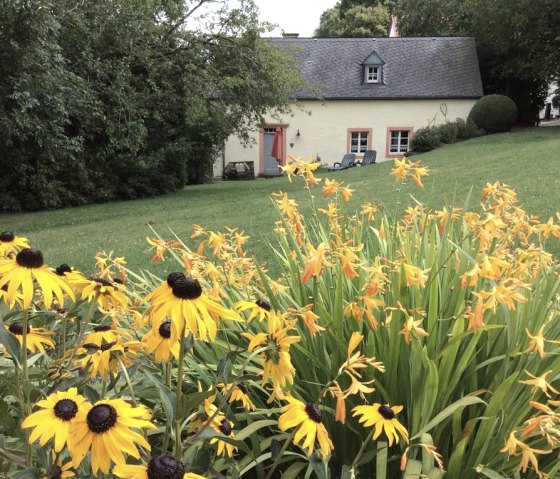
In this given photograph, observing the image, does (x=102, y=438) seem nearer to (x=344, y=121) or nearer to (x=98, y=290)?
(x=98, y=290)

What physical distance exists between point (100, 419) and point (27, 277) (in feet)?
1.20

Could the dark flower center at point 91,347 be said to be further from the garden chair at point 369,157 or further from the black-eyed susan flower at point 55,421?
the garden chair at point 369,157

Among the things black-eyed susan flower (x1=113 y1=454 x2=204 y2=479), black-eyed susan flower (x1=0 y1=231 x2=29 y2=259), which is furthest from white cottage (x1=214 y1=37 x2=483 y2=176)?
black-eyed susan flower (x1=113 y1=454 x2=204 y2=479)

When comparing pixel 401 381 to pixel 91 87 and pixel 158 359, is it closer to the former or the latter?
pixel 158 359

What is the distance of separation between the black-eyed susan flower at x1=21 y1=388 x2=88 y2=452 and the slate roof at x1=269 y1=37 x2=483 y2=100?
25.2 metres

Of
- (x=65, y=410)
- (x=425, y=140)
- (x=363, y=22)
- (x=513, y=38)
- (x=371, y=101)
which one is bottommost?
(x=65, y=410)

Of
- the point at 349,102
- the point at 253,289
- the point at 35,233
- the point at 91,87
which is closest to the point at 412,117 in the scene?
the point at 349,102

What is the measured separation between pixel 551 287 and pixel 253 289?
1.15 meters

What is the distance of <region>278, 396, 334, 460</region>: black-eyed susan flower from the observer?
1.09 metres

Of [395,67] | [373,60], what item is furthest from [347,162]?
[395,67]

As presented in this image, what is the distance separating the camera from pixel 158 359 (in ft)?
3.34

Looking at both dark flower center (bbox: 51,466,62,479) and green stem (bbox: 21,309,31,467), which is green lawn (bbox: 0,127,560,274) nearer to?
green stem (bbox: 21,309,31,467)

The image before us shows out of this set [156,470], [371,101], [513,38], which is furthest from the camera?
[371,101]

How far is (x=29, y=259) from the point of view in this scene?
112 cm
